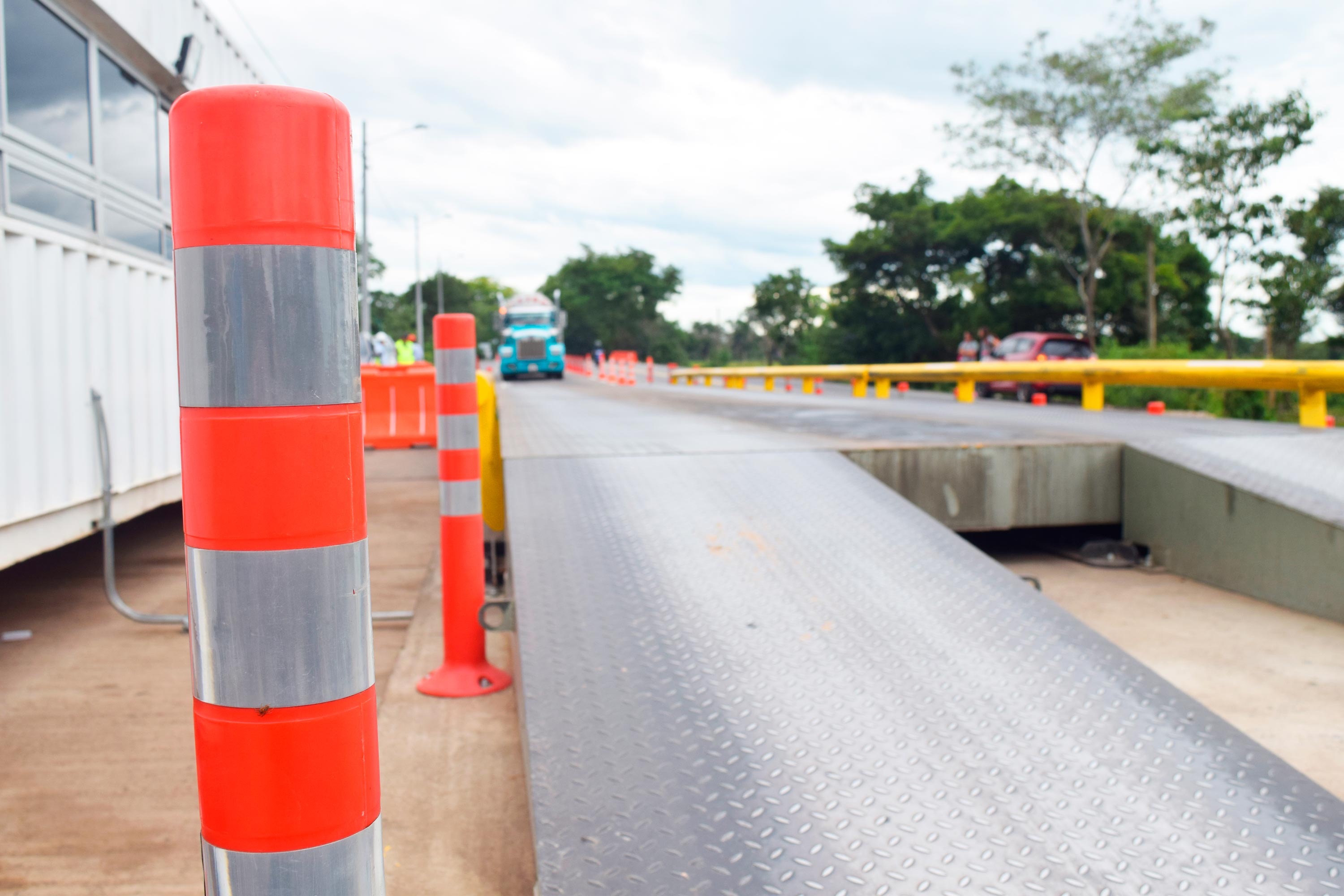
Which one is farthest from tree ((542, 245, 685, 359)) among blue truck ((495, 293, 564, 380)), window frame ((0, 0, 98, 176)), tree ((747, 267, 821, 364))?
window frame ((0, 0, 98, 176))

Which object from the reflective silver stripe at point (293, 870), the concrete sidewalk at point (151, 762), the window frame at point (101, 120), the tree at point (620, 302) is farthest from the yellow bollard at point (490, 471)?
the tree at point (620, 302)

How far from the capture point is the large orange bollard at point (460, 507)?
4.01 metres

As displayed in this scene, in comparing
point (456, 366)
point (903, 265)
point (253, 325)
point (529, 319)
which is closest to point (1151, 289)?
point (903, 265)

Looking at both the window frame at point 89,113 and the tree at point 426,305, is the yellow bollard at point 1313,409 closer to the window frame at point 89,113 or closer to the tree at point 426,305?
the window frame at point 89,113

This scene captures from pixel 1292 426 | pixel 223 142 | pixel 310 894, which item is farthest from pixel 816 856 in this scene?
pixel 1292 426

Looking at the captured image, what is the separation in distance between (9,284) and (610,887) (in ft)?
13.2

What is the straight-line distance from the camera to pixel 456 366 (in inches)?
158

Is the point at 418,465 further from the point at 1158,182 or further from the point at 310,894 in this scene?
the point at 1158,182

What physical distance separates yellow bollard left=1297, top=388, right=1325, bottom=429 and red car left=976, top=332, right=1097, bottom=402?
47.5ft

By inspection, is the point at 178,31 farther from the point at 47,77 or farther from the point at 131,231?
the point at 47,77

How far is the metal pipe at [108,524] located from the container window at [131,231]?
1.27 metres

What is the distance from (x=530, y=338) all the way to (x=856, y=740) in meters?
31.9

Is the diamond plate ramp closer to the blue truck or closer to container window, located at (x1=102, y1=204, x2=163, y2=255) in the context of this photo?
container window, located at (x1=102, y1=204, x2=163, y2=255)

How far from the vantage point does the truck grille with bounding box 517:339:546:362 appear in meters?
33.8
